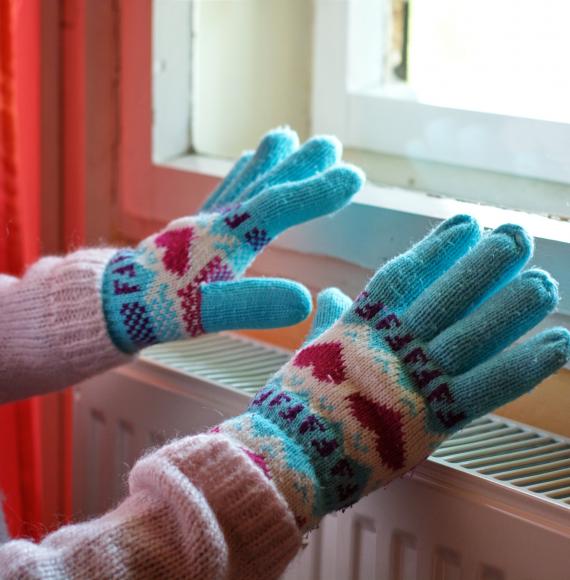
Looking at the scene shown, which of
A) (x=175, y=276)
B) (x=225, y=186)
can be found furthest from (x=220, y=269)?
(x=225, y=186)

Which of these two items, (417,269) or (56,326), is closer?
(417,269)

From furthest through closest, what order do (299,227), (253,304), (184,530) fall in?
1. (299,227)
2. (253,304)
3. (184,530)

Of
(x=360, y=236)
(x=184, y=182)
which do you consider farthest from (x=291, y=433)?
(x=184, y=182)

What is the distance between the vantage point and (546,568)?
66cm

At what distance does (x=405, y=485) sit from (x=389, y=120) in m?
0.42

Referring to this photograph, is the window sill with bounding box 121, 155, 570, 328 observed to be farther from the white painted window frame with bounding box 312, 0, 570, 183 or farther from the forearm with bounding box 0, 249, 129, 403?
the forearm with bounding box 0, 249, 129, 403

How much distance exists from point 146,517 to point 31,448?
0.46 meters

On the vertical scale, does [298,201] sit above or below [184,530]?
above

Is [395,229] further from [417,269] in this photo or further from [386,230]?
[417,269]

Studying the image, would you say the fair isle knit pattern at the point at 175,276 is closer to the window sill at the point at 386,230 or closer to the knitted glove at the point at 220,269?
the knitted glove at the point at 220,269

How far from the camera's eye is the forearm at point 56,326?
2.46 feet

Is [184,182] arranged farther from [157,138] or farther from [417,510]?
[417,510]

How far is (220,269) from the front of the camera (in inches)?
28.4

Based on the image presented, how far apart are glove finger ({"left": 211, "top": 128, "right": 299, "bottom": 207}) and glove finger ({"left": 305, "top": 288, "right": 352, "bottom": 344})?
13 centimetres
